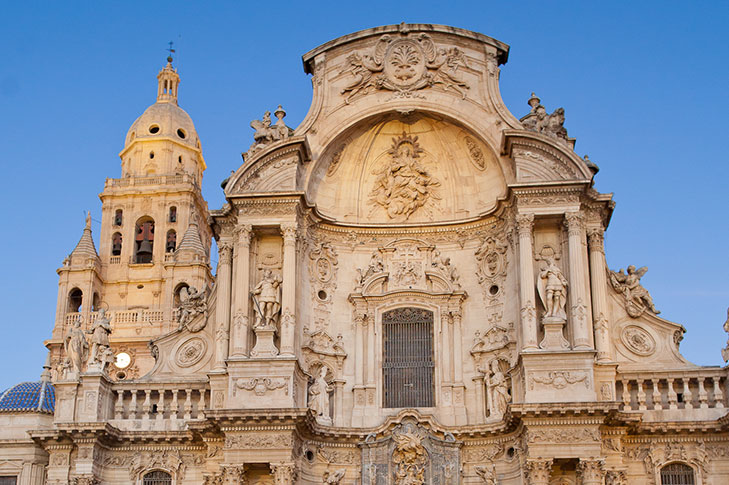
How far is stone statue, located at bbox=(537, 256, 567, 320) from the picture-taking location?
25016mm

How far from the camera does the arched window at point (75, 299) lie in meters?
49.6

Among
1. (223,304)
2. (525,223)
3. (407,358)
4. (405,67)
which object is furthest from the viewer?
(405,67)

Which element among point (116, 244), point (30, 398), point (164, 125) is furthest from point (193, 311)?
point (164, 125)

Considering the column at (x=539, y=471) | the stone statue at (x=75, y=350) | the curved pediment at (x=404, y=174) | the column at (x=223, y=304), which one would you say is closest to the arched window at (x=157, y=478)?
the column at (x=223, y=304)

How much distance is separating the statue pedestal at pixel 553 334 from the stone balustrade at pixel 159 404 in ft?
26.8

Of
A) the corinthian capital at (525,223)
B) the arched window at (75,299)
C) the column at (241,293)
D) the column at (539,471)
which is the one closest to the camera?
the column at (539,471)

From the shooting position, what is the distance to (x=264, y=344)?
2514 cm

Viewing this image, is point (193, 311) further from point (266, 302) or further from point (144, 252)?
point (144, 252)

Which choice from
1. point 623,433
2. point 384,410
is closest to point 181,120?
point 384,410

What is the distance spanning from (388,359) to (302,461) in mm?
3649

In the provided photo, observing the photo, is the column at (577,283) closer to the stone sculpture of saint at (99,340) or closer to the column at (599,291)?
the column at (599,291)

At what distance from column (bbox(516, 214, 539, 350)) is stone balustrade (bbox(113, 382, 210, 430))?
778cm

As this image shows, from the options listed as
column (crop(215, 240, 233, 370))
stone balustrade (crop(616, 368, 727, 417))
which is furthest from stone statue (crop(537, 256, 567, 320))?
column (crop(215, 240, 233, 370))

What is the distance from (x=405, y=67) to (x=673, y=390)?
1069cm
